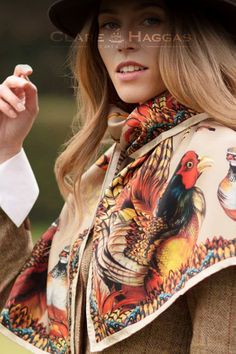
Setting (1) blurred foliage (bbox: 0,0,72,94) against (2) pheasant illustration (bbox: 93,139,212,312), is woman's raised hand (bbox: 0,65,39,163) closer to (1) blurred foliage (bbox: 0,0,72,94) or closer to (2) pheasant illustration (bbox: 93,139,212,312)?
(2) pheasant illustration (bbox: 93,139,212,312)

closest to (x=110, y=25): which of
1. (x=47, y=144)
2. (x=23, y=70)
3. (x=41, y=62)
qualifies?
(x=23, y=70)

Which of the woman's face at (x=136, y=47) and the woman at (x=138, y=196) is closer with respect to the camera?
the woman at (x=138, y=196)

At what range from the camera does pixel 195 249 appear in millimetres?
1828

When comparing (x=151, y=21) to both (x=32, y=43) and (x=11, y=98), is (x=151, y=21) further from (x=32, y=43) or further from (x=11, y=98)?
(x=32, y=43)

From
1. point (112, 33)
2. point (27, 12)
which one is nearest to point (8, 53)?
point (27, 12)

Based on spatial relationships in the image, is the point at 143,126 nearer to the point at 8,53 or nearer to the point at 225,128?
the point at 225,128

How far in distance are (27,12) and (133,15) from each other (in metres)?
9.49

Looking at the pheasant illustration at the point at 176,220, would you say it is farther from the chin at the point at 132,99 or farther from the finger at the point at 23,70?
the finger at the point at 23,70

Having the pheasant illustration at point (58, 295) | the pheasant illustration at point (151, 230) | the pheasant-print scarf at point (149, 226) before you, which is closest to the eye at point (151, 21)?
the pheasant-print scarf at point (149, 226)

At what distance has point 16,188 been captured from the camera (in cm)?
225

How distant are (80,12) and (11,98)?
279mm

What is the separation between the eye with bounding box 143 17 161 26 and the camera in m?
2.04

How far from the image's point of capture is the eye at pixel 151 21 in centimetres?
204

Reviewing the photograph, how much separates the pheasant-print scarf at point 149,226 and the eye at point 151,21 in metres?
0.16
